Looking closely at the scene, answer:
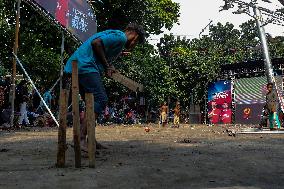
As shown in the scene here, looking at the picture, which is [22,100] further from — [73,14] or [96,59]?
[96,59]

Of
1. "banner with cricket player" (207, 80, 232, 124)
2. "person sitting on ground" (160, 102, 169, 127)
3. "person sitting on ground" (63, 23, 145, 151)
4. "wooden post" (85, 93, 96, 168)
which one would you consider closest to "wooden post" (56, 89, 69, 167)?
"wooden post" (85, 93, 96, 168)

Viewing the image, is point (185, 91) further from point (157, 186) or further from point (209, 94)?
point (157, 186)

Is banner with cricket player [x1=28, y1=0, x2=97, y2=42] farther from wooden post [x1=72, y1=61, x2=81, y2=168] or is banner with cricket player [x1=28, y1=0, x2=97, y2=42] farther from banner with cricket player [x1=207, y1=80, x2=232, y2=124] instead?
banner with cricket player [x1=207, y1=80, x2=232, y2=124]

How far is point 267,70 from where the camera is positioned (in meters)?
14.5

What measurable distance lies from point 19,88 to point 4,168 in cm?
1066

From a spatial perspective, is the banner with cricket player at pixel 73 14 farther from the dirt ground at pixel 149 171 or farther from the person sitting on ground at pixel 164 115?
the dirt ground at pixel 149 171

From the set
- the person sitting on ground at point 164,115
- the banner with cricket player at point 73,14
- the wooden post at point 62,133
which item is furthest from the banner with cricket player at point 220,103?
the wooden post at point 62,133

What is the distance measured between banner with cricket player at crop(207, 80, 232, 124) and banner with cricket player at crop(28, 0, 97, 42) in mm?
12404

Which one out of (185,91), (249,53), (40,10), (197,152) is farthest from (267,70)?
(249,53)

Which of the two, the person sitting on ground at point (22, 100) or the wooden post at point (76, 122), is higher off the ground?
the person sitting on ground at point (22, 100)

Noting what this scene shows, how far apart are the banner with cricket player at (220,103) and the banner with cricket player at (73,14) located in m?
12.4

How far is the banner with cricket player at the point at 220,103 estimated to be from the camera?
25344 mm

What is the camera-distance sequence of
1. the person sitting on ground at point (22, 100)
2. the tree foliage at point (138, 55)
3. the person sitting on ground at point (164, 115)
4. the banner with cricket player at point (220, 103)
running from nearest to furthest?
1. the person sitting on ground at point (22, 100)
2. the person sitting on ground at point (164, 115)
3. the tree foliage at point (138, 55)
4. the banner with cricket player at point (220, 103)

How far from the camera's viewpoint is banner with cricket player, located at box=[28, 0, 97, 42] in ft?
36.5
